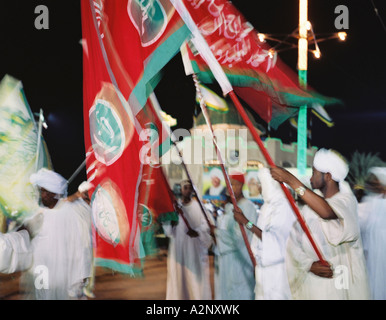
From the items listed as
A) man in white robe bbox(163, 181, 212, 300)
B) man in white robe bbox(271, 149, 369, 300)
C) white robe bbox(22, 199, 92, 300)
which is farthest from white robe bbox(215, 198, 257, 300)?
white robe bbox(22, 199, 92, 300)

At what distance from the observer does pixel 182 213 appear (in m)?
5.23

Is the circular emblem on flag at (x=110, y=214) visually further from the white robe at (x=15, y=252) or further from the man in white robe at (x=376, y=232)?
the man in white robe at (x=376, y=232)

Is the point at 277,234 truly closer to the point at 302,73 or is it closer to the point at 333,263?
the point at 333,263

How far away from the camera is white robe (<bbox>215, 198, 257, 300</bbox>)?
15.1ft

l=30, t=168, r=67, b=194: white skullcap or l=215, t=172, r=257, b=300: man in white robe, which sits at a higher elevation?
l=30, t=168, r=67, b=194: white skullcap

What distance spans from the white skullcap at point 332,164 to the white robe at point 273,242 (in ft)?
1.72

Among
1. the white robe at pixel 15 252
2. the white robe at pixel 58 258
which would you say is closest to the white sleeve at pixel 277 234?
the white robe at pixel 58 258

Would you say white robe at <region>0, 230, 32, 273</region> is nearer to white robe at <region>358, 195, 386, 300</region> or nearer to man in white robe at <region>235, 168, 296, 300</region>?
man in white robe at <region>235, 168, 296, 300</region>

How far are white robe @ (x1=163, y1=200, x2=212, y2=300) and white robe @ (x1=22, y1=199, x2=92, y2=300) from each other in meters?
1.13

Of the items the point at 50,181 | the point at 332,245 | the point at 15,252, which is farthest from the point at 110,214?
the point at 332,245

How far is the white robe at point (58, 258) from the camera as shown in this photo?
4.32 metres

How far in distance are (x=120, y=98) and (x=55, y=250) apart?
158cm

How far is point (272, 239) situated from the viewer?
13.4 ft

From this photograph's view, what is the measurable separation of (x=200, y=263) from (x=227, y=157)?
5.27 meters
